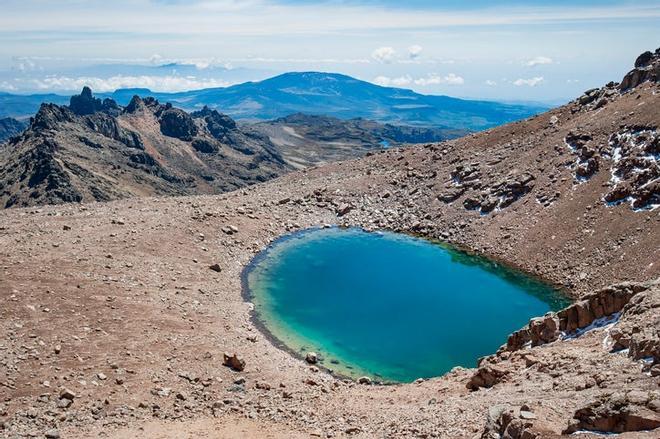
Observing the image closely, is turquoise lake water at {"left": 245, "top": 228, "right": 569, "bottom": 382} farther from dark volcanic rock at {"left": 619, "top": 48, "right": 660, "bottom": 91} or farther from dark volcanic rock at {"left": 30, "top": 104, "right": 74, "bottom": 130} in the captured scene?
dark volcanic rock at {"left": 30, "top": 104, "right": 74, "bottom": 130}

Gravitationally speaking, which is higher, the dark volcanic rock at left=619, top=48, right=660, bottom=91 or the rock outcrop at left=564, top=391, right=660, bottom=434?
the dark volcanic rock at left=619, top=48, right=660, bottom=91

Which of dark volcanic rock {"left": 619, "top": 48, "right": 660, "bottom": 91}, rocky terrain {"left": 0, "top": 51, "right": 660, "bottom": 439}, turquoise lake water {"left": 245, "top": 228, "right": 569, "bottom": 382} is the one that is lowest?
turquoise lake water {"left": 245, "top": 228, "right": 569, "bottom": 382}

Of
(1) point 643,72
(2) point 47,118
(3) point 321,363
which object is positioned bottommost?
(3) point 321,363

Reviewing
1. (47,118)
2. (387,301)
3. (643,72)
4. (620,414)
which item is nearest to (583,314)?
(620,414)

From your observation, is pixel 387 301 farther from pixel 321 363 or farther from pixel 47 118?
pixel 47 118

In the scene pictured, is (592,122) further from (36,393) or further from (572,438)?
(36,393)

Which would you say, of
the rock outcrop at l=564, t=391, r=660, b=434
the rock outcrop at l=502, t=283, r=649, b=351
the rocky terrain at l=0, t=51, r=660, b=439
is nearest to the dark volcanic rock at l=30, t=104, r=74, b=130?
the rocky terrain at l=0, t=51, r=660, b=439

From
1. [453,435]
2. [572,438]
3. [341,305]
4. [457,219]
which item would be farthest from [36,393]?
[457,219]
